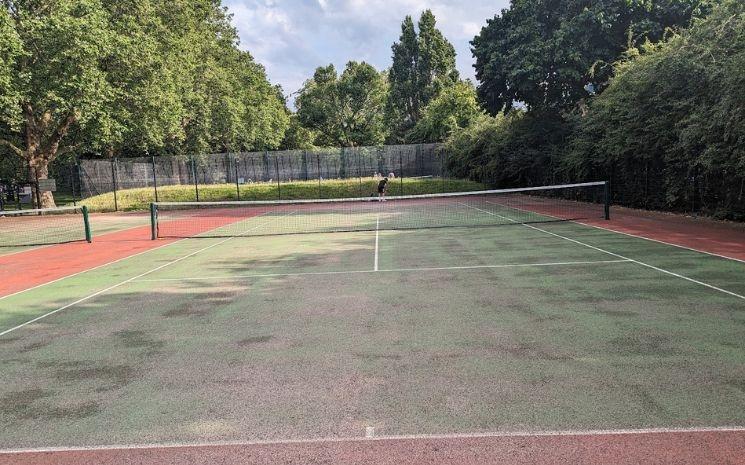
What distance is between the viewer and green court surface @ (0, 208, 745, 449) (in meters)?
4.09

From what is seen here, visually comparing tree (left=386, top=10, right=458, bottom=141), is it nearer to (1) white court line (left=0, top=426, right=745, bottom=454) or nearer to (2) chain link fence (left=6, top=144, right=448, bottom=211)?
(2) chain link fence (left=6, top=144, right=448, bottom=211)

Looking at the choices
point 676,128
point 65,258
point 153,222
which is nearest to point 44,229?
point 153,222

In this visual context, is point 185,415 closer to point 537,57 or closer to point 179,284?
point 179,284

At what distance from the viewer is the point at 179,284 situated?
9.63m

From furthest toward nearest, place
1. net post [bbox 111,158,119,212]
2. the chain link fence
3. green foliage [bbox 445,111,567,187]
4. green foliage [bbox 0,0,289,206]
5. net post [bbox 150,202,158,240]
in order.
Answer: the chain link fence < net post [bbox 111,158,119,212] < green foliage [bbox 445,111,567,187] < green foliage [bbox 0,0,289,206] < net post [bbox 150,202,158,240]

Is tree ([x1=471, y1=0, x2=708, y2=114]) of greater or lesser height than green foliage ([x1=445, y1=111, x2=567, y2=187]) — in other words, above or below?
above

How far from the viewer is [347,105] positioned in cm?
6875

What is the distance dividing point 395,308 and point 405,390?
9.14ft

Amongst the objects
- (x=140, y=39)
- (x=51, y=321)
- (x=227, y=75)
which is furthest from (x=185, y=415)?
(x=227, y=75)

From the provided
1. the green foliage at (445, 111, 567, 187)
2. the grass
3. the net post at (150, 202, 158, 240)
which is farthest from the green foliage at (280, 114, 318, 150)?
Answer: the net post at (150, 202, 158, 240)

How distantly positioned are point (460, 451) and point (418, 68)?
7531 cm

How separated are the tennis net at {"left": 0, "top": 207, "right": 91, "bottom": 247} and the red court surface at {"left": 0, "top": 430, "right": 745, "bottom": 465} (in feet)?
44.9

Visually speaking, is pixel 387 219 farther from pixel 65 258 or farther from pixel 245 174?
pixel 245 174

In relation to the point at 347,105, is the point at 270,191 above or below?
below
